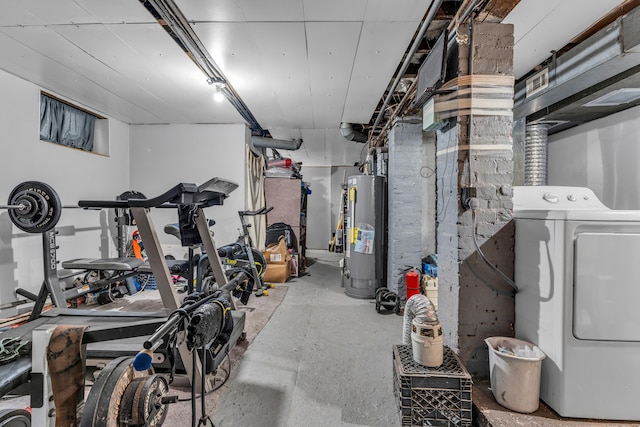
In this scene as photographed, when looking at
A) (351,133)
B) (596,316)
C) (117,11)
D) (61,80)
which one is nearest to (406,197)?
(351,133)

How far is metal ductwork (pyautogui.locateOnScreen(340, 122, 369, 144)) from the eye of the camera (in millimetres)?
4914

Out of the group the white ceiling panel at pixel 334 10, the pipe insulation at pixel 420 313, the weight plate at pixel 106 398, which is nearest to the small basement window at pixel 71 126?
the white ceiling panel at pixel 334 10

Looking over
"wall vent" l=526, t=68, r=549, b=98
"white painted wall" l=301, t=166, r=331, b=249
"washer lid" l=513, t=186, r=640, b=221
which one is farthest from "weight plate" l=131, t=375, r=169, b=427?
"white painted wall" l=301, t=166, r=331, b=249

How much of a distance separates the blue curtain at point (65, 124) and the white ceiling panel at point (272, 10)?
127 inches

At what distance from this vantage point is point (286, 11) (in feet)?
6.82

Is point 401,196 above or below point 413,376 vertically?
above

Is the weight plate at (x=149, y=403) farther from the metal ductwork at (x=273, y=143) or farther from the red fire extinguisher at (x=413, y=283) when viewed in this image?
the metal ductwork at (x=273, y=143)

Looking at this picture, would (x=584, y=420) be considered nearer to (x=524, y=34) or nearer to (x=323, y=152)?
(x=524, y=34)

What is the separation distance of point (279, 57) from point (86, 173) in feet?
11.1

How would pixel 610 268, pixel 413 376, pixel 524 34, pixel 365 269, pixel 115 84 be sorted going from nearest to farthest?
pixel 610 268 < pixel 413 376 < pixel 524 34 < pixel 115 84 < pixel 365 269

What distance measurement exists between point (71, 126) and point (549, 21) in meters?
5.43

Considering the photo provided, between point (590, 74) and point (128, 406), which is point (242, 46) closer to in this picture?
point (128, 406)

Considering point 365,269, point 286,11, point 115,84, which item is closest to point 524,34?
point 286,11

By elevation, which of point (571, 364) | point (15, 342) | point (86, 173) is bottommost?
point (571, 364)
